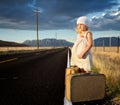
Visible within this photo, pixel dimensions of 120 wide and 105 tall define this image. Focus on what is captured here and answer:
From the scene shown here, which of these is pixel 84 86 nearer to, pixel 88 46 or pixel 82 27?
pixel 88 46

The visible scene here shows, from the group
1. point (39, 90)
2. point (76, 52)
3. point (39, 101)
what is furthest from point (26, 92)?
point (76, 52)

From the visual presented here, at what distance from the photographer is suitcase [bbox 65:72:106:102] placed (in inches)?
254

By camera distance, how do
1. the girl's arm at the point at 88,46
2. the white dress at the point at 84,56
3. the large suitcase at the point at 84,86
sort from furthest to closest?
the white dress at the point at 84,56, the girl's arm at the point at 88,46, the large suitcase at the point at 84,86

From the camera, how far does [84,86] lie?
6.53 metres

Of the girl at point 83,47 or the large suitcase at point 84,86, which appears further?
the girl at point 83,47

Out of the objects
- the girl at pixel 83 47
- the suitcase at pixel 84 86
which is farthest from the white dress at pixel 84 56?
the suitcase at pixel 84 86

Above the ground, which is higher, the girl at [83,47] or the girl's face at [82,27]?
the girl's face at [82,27]

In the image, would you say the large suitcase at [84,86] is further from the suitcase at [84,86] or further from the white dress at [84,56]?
the white dress at [84,56]

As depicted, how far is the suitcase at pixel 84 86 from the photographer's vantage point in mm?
6441

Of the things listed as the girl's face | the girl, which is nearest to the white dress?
the girl

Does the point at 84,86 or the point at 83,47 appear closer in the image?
the point at 84,86

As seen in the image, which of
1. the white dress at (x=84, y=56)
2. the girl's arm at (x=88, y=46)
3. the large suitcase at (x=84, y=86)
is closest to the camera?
the large suitcase at (x=84, y=86)

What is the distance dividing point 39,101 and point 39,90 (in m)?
1.63

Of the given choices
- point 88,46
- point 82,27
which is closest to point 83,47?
point 88,46
